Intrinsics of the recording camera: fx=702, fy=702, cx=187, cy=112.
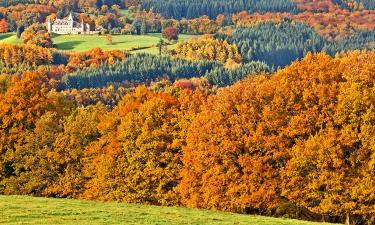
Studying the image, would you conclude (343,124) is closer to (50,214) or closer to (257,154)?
(257,154)

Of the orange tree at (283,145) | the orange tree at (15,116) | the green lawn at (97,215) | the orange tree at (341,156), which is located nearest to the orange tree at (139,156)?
the orange tree at (283,145)

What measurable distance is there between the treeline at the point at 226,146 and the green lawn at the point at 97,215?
11.7 metres

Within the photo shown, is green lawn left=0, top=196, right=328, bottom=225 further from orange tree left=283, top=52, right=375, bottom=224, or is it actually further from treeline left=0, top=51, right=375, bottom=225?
treeline left=0, top=51, right=375, bottom=225

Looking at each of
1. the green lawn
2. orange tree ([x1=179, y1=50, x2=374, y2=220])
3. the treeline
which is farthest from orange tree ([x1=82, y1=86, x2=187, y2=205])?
the green lawn

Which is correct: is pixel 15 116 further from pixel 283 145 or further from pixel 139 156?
pixel 283 145

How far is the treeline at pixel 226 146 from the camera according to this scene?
6000 cm

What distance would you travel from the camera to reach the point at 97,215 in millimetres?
45156

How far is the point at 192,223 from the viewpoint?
4400 cm

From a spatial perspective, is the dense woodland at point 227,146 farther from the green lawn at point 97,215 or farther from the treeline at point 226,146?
the green lawn at point 97,215

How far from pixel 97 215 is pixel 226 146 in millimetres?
21160

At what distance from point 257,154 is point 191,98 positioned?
13.8 meters

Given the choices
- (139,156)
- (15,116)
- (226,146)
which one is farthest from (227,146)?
(15,116)

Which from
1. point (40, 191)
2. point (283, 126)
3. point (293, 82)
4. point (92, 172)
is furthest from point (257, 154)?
point (40, 191)

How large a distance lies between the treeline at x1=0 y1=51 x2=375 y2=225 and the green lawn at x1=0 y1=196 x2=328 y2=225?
11698 mm
